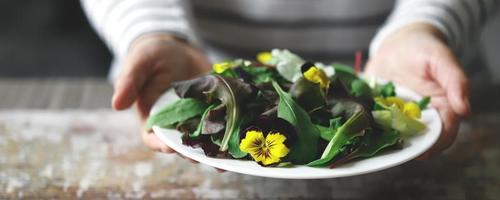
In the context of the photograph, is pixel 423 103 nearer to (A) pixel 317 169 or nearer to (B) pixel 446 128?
(B) pixel 446 128

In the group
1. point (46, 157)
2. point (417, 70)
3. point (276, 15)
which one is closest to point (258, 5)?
point (276, 15)

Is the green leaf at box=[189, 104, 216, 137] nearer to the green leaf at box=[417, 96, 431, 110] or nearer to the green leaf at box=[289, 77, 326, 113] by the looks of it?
the green leaf at box=[289, 77, 326, 113]

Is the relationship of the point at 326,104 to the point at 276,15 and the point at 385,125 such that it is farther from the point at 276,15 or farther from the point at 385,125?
the point at 276,15

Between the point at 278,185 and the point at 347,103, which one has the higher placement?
the point at 347,103

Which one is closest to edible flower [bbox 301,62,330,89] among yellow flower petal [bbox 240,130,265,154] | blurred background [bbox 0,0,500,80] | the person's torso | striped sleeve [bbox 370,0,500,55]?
yellow flower petal [bbox 240,130,265,154]

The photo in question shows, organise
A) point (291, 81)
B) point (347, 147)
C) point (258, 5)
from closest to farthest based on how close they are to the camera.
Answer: point (347, 147)
point (291, 81)
point (258, 5)

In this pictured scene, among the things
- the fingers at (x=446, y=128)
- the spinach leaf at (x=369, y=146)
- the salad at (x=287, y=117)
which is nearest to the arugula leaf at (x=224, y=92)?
the salad at (x=287, y=117)
